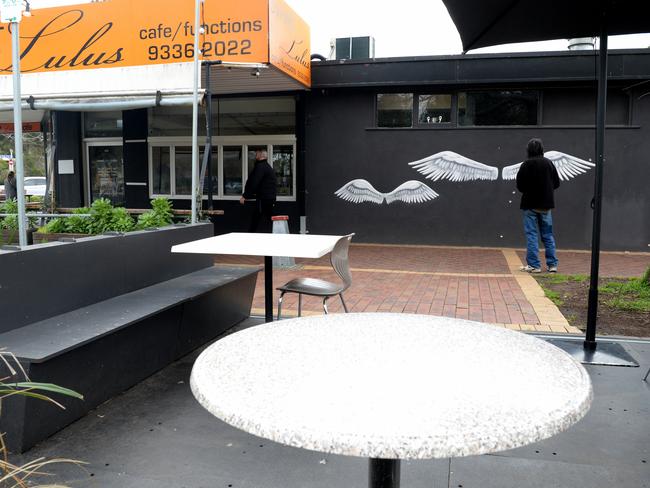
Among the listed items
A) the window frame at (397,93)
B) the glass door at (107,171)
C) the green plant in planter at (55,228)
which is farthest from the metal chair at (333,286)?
the glass door at (107,171)

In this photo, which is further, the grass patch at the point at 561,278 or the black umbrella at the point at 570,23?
the grass patch at the point at 561,278

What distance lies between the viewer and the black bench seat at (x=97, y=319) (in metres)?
2.77

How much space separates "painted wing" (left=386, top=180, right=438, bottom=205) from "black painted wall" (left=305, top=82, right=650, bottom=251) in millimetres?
98

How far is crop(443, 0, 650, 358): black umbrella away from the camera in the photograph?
13.1ft

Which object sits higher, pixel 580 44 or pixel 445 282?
pixel 580 44

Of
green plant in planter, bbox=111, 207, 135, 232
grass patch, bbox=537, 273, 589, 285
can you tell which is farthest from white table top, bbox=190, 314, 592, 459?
grass patch, bbox=537, 273, 589, 285

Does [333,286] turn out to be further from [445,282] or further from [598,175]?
[445,282]

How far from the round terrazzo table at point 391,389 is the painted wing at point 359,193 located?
29.8ft

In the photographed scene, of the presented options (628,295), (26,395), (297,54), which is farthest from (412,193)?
(26,395)

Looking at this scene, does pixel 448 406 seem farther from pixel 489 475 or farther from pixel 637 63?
pixel 637 63

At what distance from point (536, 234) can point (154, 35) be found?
257 inches

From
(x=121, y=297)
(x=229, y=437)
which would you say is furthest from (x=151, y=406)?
(x=121, y=297)

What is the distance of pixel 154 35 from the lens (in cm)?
876

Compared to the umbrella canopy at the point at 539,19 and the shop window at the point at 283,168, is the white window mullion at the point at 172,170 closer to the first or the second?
the shop window at the point at 283,168
